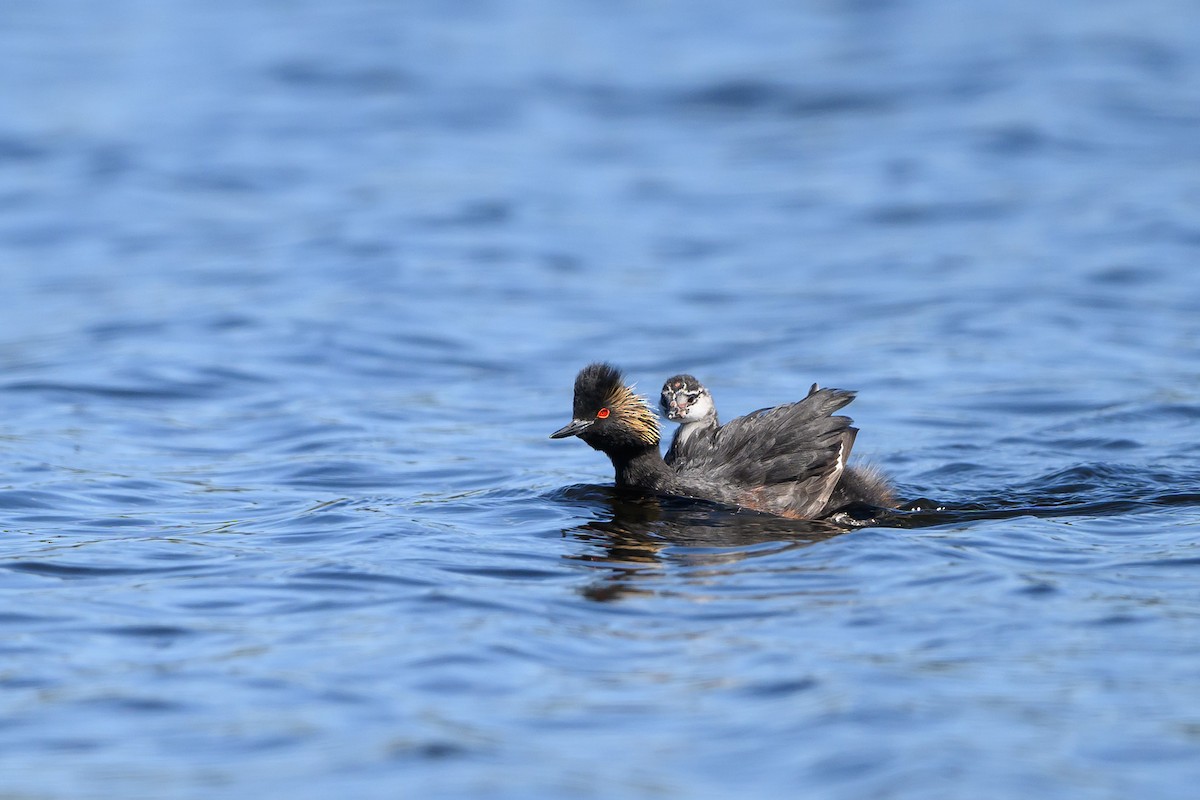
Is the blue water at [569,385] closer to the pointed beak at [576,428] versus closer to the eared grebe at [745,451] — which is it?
the eared grebe at [745,451]

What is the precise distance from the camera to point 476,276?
806 inches

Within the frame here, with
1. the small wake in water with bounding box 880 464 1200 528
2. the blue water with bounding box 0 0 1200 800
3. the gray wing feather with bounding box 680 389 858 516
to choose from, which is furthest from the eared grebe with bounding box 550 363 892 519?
the small wake in water with bounding box 880 464 1200 528

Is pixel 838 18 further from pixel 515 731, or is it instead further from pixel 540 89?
pixel 515 731

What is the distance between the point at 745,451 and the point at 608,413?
3.37ft

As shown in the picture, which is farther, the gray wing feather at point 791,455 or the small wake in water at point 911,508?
the gray wing feather at point 791,455

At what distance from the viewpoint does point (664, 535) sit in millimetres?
10734

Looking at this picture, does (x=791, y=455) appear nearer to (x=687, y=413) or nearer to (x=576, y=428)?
(x=687, y=413)

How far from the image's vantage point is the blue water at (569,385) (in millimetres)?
7289

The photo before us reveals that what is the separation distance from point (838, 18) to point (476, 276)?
1636 cm

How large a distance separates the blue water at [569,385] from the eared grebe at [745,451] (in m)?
0.30

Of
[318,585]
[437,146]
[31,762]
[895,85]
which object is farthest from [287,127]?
[31,762]

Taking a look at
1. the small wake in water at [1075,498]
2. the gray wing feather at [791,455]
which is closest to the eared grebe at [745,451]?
the gray wing feather at [791,455]

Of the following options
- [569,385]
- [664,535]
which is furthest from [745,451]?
[569,385]

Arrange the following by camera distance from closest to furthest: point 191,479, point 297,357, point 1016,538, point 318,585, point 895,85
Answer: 1. point 318,585
2. point 1016,538
3. point 191,479
4. point 297,357
5. point 895,85
